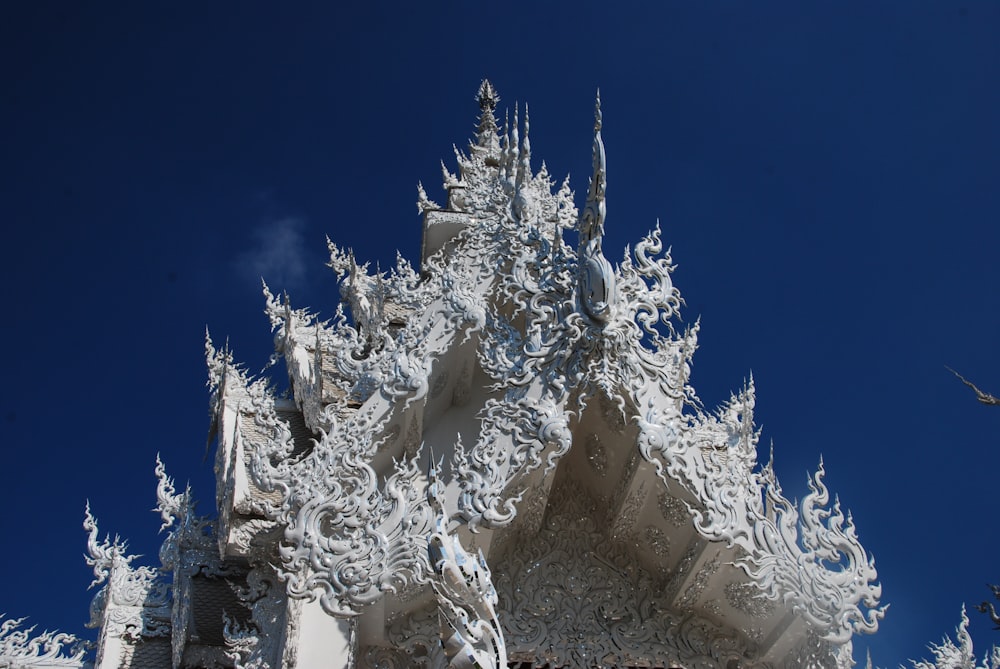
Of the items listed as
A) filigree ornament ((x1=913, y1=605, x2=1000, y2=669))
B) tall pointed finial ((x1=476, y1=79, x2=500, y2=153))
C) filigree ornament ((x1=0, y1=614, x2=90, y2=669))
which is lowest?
filigree ornament ((x1=913, y1=605, x2=1000, y2=669))

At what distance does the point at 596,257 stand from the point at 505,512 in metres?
1.70

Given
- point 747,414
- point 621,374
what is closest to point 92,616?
Result: point 621,374

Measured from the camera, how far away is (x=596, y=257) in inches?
253

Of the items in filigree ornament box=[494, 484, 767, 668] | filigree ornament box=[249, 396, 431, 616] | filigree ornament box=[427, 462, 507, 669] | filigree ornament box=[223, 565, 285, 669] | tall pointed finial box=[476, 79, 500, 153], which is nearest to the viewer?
filigree ornament box=[427, 462, 507, 669]

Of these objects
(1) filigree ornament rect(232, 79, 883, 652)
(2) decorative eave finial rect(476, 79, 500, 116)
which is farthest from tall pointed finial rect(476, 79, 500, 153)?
(1) filigree ornament rect(232, 79, 883, 652)

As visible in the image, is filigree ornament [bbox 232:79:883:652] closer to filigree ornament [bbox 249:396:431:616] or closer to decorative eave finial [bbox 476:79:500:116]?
filigree ornament [bbox 249:396:431:616]

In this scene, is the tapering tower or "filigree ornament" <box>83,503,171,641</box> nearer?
the tapering tower

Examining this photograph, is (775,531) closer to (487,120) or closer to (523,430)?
(523,430)

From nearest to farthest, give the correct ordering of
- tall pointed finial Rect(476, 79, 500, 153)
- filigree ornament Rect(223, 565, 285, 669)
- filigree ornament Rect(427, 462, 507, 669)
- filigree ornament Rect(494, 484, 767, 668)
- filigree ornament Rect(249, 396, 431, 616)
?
filigree ornament Rect(427, 462, 507, 669), filigree ornament Rect(249, 396, 431, 616), filigree ornament Rect(223, 565, 285, 669), filigree ornament Rect(494, 484, 767, 668), tall pointed finial Rect(476, 79, 500, 153)

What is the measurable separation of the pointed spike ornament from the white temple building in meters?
0.02

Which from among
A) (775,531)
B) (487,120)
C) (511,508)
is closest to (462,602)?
(511,508)

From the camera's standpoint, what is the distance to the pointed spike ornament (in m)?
6.29

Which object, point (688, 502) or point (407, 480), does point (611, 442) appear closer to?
point (688, 502)

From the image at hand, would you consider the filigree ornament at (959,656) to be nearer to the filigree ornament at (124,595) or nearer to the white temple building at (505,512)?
the white temple building at (505,512)
